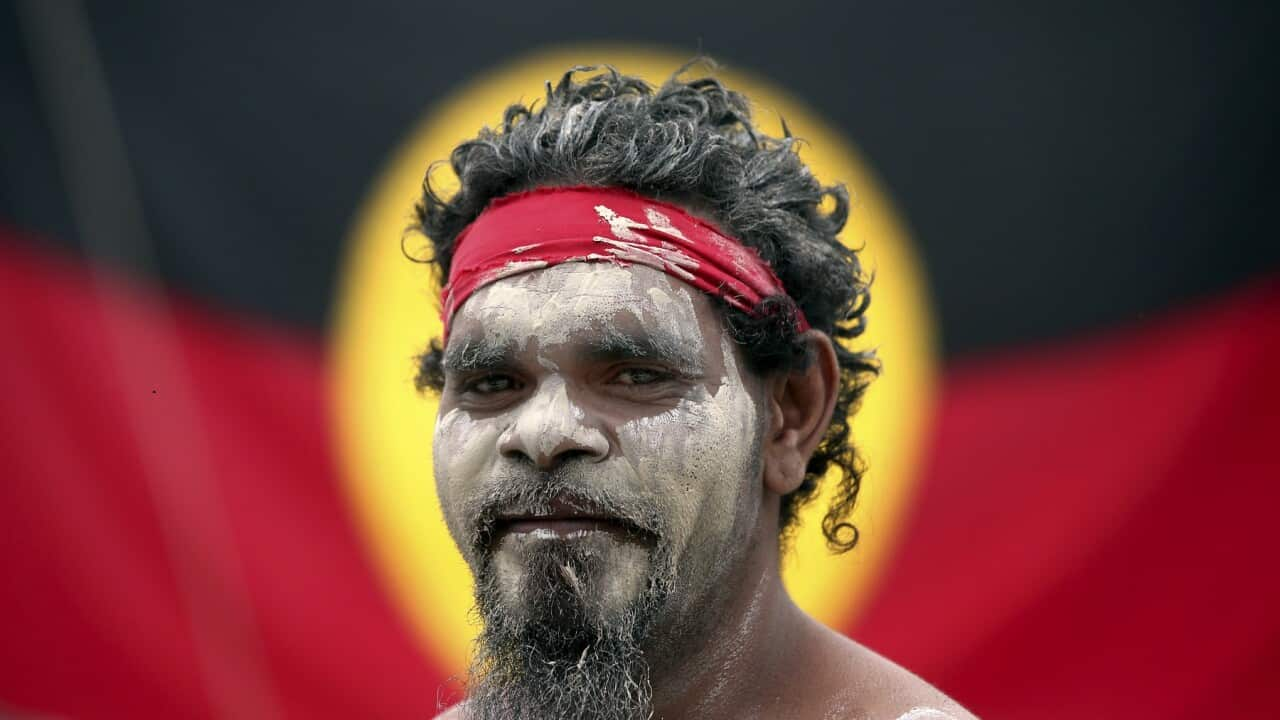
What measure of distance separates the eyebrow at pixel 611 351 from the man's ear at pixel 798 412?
9.1 inches

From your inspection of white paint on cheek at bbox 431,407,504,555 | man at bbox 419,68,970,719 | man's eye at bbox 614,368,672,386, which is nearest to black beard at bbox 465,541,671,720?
man at bbox 419,68,970,719

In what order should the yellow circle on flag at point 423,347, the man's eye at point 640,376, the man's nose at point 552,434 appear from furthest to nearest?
the yellow circle on flag at point 423,347 → the man's eye at point 640,376 → the man's nose at point 552,434

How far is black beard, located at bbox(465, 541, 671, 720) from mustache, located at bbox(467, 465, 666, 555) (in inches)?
2.1

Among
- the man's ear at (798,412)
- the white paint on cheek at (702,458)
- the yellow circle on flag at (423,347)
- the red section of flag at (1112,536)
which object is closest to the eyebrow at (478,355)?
the white paint on cheek at (702,458)

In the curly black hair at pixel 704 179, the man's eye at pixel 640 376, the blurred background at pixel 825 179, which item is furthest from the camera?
the blurred background at pixel 825 179

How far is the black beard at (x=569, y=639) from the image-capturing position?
2.18 meters

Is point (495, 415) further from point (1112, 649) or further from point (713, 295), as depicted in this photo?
point (1112, 649)

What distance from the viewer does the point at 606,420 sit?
220 cm

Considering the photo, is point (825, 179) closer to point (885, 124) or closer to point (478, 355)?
point (885, 124)

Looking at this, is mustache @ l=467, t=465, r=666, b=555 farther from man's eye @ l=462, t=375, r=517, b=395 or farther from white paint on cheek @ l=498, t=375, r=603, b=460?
Answer: man's eye @ l=462, t=375, r=517, b=395

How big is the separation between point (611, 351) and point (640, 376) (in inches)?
2.9

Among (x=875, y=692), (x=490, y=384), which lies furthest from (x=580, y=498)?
(x=875, y=692)

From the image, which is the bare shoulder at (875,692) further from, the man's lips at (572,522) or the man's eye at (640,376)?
the man's eye at (640,376)

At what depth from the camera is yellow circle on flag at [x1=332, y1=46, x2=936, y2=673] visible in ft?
16.4
